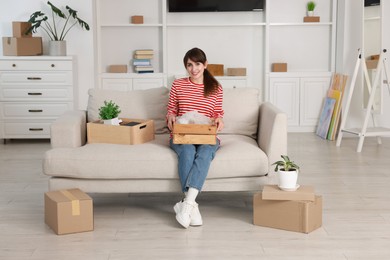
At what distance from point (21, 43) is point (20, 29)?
16 cm

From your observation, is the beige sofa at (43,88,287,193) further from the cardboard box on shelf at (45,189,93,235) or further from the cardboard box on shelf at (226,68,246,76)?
the cardboard box on shelf at (226,68,246,76)

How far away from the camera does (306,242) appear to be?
3609mm

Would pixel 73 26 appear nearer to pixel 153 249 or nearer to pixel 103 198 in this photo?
pixel 103 198

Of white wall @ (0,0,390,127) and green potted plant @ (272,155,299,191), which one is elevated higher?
white wall @ (0,0,390,127)

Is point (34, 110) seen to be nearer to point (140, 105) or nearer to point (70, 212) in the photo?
point (140, 105)

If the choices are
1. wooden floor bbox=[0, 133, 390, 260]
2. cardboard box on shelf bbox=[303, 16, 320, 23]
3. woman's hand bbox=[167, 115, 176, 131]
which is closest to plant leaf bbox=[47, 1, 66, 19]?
wooden floor bbox=[0, 133, 390, 260]

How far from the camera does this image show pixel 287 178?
148 inches

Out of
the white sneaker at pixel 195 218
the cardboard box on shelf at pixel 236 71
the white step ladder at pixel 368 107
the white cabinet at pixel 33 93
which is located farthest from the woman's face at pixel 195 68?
the cardboard box on shelf at pixel 236 71

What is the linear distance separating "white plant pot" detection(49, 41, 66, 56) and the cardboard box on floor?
3705mm

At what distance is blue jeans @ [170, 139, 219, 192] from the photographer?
12.7 feet

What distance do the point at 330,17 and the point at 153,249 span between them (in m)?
5.12

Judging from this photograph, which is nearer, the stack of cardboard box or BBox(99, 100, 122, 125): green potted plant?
BBox(99, 100, 122, 125): green potted plant

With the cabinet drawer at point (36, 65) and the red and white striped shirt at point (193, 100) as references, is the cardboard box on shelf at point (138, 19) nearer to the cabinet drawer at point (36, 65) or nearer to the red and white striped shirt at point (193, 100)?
the cabinet drawer at point (36, 65)

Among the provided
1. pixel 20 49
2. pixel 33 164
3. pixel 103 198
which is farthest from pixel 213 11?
pixel 103 198
